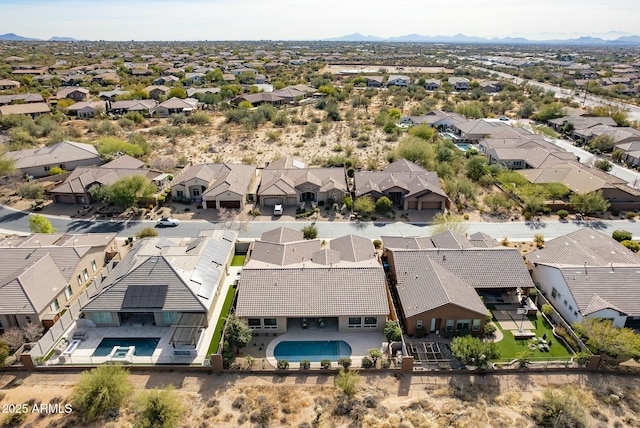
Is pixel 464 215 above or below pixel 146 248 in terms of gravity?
below

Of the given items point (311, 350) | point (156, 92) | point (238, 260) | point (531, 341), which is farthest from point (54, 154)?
point (531, 341)

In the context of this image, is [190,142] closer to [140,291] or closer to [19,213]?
[19,213]

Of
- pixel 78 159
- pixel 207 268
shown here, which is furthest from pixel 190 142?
pixel 207 268

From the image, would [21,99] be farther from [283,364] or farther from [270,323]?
[283,364]

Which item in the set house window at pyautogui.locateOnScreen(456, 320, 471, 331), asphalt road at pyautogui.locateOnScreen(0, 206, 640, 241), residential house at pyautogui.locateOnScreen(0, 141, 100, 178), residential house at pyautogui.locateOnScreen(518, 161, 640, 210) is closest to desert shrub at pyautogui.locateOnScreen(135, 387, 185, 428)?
house window at pyautogui.locateOnScreen(456, 320, 471, 331)

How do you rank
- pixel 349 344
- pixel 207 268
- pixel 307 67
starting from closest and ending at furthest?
pixel 349 344
pixel 207 268
pixel 307 67

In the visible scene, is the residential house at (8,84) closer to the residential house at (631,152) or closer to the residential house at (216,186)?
the residential house at (216,186)

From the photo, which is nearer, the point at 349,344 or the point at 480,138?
the point at 349,344

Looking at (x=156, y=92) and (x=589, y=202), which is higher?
(x=156, y=92)
